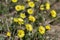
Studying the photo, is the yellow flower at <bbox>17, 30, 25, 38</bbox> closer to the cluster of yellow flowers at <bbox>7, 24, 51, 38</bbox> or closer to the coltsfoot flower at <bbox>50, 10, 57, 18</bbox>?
the cluster of yellow flowers at <bbox>7, 24, 51, 38</bbox>

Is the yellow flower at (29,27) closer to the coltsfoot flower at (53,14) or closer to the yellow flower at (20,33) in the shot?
the yellow flower at (20,33)

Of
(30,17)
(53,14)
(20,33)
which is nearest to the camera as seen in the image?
(20,33)

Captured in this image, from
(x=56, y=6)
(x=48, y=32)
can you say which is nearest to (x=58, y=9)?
(x=56, y=6)

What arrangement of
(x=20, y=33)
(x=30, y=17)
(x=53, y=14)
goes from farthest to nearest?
1. (x=53, y=14)
2. (x=30, y=17)
3. (x=20, y=33)

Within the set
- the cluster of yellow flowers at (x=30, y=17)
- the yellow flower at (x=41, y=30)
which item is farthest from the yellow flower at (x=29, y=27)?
the yellow flower at (x=41, y=30)

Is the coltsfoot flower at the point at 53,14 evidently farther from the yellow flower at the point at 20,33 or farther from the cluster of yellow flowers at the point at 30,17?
the yellow flower at the point at 20,33

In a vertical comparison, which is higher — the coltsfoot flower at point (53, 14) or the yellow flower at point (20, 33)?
the coltsfoot flower at point (53, 14)

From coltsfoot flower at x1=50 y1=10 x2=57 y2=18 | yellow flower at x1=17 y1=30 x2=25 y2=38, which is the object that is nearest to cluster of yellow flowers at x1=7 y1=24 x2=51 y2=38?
yellow flower at x1=17 y1=30 x2=25 y2=38

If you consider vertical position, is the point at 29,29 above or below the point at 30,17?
below

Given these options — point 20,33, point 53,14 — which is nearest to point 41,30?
point 20,33

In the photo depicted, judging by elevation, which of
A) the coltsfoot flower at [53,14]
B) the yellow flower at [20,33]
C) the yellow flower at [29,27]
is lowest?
the yellow flower at [20,33]

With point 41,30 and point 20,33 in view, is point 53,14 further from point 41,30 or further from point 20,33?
point 20,33

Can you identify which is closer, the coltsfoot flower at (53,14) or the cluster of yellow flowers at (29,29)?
the cluster of yellow flowers at (29,29)

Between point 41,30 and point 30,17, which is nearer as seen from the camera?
point 41,30
